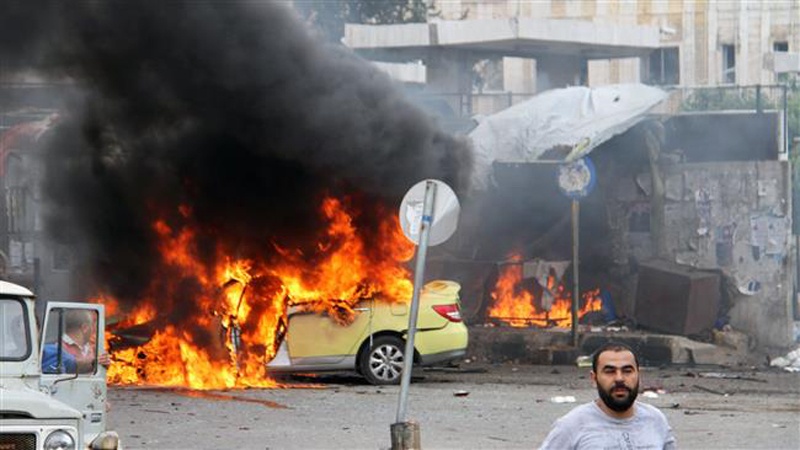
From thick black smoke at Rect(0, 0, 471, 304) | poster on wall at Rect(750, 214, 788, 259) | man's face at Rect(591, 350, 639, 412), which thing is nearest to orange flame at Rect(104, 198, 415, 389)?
thick black smoke at Rect(0, 0, 471, 304)

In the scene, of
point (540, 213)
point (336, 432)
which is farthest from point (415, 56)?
point (336, 432)

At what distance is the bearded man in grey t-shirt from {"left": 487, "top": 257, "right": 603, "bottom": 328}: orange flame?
19649mm

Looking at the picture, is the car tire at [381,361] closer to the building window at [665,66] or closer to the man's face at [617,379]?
the man's face at [617,379]

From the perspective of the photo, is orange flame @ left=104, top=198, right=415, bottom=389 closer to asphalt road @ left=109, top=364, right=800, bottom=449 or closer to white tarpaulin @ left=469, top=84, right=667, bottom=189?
asphalt road @ left=109, top=364, right=800, bottom=449

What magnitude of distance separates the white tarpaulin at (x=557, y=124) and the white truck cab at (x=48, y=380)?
1616 cm

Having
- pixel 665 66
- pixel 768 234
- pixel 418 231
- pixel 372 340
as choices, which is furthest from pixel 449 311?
pixel 665 66

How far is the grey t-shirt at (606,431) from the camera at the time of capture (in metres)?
5.91

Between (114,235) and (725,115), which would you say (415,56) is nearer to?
(725,115)

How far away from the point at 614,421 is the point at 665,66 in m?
50.6

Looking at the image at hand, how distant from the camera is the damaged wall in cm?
2475

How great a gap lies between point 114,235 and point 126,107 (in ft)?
6.02

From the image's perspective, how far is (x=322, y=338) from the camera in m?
19.2

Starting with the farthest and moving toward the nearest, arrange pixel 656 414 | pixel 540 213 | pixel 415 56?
pixel 415 56, pixel 540 213, pixel 656 414

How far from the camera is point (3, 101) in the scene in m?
26.1
